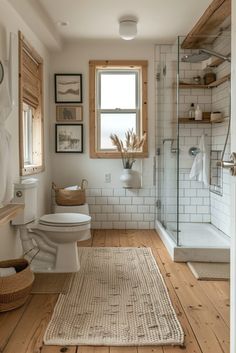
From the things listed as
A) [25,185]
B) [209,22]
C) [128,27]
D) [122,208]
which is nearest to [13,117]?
[25,185]

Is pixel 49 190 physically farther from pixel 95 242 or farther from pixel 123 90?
pixel 123 90

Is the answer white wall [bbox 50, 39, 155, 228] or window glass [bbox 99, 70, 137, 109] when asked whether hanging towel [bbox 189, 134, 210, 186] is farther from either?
window glass [bbox 99, 70, 137, 109]

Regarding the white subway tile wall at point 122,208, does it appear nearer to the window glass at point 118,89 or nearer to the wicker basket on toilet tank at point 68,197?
the wicker basket on toilet tank at point 68,197

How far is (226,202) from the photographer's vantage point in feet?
12.3

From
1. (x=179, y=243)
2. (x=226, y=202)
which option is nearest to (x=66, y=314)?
(x=179, y=243)

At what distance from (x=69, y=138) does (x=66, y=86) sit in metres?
0.66

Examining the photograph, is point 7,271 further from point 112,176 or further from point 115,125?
point 115,125

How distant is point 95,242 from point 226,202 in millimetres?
1520

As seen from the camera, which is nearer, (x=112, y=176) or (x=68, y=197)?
(x=68, y=197)

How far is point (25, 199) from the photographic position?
2.78 meters

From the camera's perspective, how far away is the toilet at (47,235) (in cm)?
279

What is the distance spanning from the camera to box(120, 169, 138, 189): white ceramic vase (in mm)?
4270

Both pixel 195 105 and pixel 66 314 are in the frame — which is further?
pixel 195 105

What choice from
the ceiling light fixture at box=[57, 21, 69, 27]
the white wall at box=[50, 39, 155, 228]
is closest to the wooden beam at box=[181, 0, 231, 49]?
A: the white wall at box=[50, 39, 155, 228]
